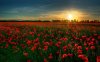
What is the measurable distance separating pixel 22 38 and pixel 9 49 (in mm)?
2199

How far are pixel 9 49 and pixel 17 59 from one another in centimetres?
156

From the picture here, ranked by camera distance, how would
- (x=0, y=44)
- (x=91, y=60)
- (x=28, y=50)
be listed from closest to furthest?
(x=91, y=60)
(x=28, y=50)
(x=0, y=44)

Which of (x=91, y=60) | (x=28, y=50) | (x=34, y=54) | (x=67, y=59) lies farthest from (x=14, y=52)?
(x=91, y=60)

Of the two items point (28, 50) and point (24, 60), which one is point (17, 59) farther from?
point (28, 50)

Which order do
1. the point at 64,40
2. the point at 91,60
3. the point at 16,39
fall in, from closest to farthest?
the point at 91,60, the point at 64,40, the point at 16,39

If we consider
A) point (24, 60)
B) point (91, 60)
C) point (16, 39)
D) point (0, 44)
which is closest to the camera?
point (91, 60)

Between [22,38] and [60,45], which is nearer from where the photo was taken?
[60,45]

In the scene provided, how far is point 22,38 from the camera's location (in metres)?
9.80

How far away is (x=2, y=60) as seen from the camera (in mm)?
6355

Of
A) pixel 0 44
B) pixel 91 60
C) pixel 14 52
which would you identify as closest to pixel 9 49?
pixel 14 52

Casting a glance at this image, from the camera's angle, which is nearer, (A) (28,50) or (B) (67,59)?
(B) (67,59)

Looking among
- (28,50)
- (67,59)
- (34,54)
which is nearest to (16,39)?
(28,50)

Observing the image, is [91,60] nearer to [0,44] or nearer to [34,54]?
[34,54]

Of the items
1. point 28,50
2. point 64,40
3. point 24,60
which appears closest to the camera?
point 24,60
